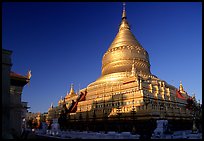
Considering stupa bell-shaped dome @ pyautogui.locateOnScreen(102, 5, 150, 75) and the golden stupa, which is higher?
stupa bell-shaped dome @ pyautogui.locateOnScreen(102, 5, 150, 75)

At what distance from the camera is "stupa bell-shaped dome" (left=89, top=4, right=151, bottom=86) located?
142 feet

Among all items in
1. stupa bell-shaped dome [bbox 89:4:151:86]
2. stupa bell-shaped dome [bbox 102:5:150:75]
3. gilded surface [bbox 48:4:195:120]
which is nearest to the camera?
gilded surface [bbox 48:4:195:120]

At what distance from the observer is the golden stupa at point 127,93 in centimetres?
3159

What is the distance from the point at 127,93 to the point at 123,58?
1228 centimetres

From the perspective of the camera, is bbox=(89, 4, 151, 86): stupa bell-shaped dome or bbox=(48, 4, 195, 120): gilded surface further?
bbox=(89, 4, 151, 86): stupa bell-shaped dome

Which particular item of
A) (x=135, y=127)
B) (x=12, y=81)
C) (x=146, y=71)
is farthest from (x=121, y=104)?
(x=12, y=81)

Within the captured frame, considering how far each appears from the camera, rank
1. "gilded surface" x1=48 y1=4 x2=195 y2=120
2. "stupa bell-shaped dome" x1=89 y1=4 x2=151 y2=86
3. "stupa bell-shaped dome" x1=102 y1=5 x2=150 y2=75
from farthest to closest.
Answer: "stupa bell-shaped dome" x1=102 y1=5 x2=150 y2=75 < "stupa bell-shaped dome" x1=89 y1=4 x2=151 y2=86 < "gilded surface" x1=48 y1=4 x2=195 y2=120

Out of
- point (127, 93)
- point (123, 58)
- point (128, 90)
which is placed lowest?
point (127, 93)

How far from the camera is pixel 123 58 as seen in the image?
4512cm

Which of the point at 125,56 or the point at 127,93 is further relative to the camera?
the point at 125,56

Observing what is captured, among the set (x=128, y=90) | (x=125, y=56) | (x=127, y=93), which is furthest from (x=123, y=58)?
(x=127, y=93)

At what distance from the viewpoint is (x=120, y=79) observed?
39688 millimetres

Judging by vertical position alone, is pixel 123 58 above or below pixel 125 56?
below

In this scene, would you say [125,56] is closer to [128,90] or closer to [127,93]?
[128,90]
